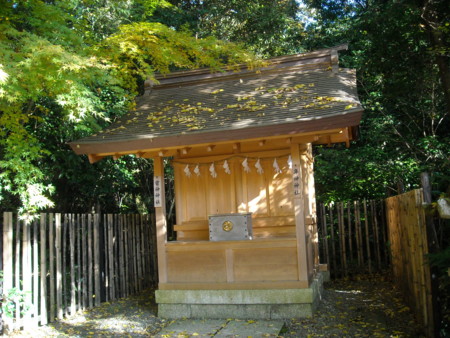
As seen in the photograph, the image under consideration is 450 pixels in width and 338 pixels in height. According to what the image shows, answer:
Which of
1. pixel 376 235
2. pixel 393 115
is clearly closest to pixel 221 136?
pixel 376 235

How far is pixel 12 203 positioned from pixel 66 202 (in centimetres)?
173

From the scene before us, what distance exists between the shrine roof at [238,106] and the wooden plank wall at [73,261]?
168 cm

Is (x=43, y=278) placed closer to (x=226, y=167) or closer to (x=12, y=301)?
(x=12, y=301)

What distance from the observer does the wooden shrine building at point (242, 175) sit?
6.95 metres

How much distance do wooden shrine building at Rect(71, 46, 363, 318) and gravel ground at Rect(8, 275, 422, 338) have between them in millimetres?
454

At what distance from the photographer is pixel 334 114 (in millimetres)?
6391

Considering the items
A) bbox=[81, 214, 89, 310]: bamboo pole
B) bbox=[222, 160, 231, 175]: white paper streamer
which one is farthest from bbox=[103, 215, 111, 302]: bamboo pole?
bbox=[222, 160, 231, 175]: white paper streamer

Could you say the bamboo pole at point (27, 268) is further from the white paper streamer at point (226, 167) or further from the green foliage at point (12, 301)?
the white paper streamer at point (226, 167)

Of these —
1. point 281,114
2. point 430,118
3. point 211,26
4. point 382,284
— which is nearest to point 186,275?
point 281,114

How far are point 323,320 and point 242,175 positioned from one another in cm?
301

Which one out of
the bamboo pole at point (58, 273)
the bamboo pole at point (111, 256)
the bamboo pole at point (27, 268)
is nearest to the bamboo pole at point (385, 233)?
the bamboo pole at point (111, 256)

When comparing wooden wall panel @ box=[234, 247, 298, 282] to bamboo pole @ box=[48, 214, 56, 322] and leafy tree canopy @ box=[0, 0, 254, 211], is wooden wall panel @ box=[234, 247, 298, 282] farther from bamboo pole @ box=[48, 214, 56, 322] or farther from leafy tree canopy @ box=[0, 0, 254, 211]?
leafy tree canopy @ box=[0, 0, 254, 211]

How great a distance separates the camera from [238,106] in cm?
787

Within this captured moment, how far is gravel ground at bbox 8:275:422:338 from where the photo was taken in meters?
6.14
